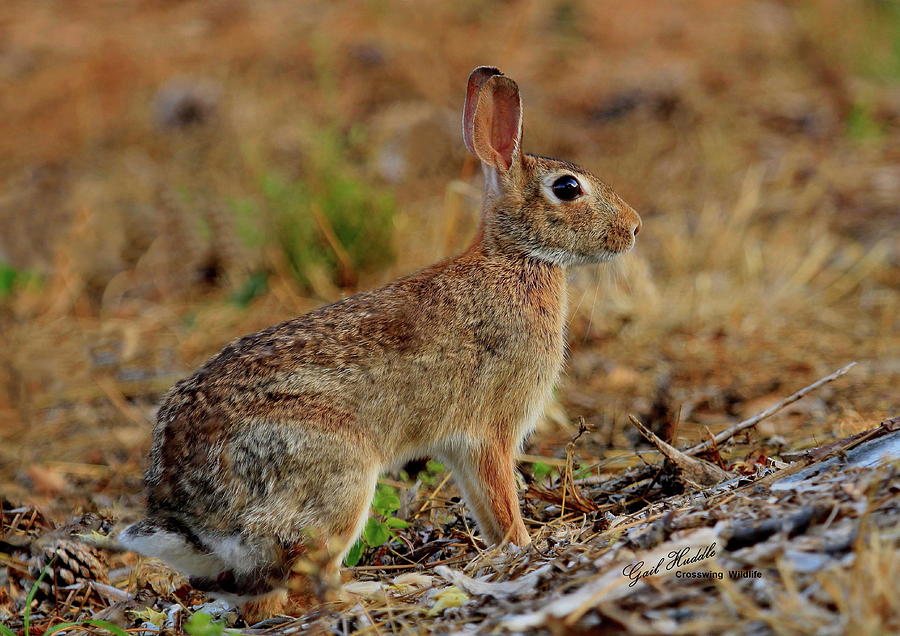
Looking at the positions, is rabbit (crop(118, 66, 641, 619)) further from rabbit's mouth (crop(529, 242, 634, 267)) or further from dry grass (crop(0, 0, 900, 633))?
dry grass (crop(0, 0, 900, 633))

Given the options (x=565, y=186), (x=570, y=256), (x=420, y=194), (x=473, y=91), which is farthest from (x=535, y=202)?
(x=420, y=194)

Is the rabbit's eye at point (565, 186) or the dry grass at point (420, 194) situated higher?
the rabbit's eye at point (565, 186)

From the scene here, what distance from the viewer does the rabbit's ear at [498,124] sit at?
4.52 meters

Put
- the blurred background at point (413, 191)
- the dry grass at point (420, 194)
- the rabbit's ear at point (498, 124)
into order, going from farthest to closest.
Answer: the blurred background at point (413, 191)
the dry grass at point (420, 194)
the rabbit's ear at point (498, 124)

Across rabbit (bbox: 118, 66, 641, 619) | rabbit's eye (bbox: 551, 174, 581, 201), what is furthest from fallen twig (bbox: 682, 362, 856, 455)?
rabbit's eye (bbox: 551, 174, 581, 201)

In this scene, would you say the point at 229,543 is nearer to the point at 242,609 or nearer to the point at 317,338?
the point at 242,609

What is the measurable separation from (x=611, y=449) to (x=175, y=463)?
251 centimetres

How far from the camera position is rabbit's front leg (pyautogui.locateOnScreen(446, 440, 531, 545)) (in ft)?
13.5

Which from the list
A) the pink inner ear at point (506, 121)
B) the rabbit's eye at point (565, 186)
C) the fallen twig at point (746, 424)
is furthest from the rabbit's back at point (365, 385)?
the fallen twig at point (746, 424)

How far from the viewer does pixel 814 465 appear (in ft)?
11.9

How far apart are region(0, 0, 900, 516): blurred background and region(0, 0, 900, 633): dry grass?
32 mm

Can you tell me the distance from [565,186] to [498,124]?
0.40m

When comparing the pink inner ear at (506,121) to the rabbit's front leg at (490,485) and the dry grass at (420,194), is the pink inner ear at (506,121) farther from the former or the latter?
the dry grass at (420,194)
